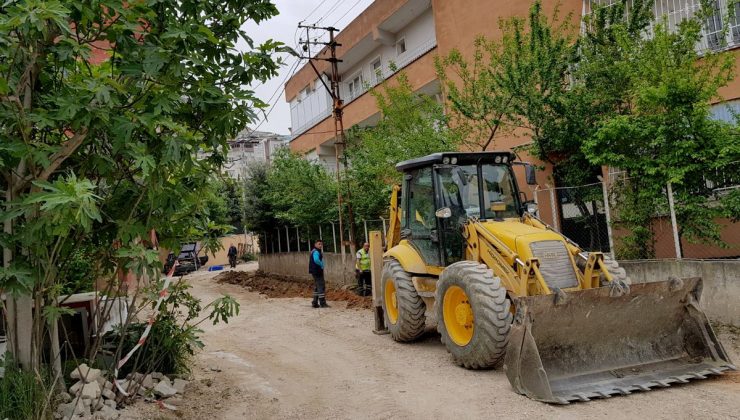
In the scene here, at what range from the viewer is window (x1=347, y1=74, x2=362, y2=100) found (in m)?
25.5

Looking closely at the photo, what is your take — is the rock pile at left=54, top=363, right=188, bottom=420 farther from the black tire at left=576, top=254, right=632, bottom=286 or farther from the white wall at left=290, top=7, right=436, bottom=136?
the white wall at left=290, top=7, right=436, bottom=136

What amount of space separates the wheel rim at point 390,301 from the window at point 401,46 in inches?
554

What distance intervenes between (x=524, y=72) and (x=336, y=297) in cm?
793

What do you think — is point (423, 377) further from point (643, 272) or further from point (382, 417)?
point (643, 272)

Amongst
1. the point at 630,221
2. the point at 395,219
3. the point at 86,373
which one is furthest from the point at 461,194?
the point at 86,373

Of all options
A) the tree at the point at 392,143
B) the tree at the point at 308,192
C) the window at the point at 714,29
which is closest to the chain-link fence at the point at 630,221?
the tree at the point at 392,143

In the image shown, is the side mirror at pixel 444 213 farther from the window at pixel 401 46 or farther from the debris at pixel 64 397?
the window at pixel 401 46

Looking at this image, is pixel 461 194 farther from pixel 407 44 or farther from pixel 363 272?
pixel 407 44

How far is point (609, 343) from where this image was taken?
602 centimetres

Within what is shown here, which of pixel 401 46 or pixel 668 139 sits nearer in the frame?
pixel 668 139

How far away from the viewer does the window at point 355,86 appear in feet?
83.6

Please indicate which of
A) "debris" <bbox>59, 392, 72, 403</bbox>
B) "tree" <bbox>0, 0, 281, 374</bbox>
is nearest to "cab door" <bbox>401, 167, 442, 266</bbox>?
"tree" <bbox>0, 0, 281, 374</bbox>

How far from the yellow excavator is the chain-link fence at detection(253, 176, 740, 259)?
2424 millimetres

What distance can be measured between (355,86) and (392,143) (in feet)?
42.6
